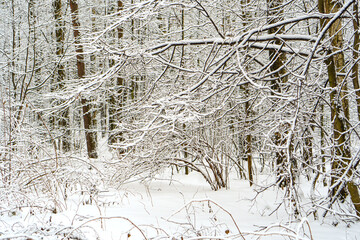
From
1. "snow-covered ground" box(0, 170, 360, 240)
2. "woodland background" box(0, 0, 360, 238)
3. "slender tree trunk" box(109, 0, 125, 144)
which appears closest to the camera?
"snow-covered ground" box(0, 170, 360, 240)

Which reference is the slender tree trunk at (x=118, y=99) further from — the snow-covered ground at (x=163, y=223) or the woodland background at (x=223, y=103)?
the snow-covered ground at (x=163, y=223)

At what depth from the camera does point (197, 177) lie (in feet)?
30.9

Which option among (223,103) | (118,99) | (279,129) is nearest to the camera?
(279,129)

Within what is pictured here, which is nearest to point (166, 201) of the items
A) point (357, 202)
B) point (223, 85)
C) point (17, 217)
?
point (223, 85)

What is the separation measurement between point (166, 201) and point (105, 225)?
2.39 m

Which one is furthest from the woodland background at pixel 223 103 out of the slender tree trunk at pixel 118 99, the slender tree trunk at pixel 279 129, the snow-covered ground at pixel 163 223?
the slender tree trunk at pixel 118 99

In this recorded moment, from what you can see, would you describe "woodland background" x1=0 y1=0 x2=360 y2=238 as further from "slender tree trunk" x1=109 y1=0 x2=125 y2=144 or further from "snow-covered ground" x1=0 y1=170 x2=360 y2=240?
"slender tree trunk" x1=109 y1=0 x2=125 y2=144

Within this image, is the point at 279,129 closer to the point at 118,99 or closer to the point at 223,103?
the point at 223,103

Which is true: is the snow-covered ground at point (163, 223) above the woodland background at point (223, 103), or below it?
below

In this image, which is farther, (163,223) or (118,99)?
(118,99)

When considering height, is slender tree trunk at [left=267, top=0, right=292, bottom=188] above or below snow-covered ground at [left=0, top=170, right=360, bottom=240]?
above

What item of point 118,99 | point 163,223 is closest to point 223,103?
point 163,223

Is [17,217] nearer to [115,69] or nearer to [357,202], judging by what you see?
[115,69]

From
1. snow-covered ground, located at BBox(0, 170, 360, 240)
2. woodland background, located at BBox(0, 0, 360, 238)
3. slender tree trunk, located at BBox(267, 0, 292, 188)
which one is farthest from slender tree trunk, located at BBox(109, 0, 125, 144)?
slender tree trunk, located at BBox(267, 0, 292, 188)
